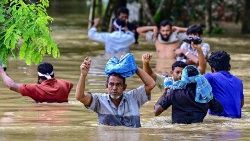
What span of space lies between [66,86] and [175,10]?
15.5m

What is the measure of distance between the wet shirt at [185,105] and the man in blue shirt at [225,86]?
1.30ft

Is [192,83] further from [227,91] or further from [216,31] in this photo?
[216,31]

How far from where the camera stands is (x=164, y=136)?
34.7 ft

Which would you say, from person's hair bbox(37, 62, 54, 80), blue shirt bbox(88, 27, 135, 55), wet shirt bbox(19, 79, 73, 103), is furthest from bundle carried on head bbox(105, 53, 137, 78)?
blue shirt bbox(88, 27, 135, 55)

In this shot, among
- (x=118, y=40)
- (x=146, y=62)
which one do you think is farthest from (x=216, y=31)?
(x=146, y=62)

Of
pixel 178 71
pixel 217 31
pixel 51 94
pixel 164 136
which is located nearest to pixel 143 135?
pixel 164 136

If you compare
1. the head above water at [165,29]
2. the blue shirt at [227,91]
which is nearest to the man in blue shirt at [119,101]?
the blue shirt at [227,91]

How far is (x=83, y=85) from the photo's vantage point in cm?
1038

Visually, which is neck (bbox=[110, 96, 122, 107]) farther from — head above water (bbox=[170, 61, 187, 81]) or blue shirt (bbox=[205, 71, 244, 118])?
blue shirt (bbox=[205, 71, 244, 118])

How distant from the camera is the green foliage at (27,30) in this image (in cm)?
1051

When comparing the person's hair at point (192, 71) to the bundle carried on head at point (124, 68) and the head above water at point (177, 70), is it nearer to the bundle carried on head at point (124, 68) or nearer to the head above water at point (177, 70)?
the head above water at point (177, 70)

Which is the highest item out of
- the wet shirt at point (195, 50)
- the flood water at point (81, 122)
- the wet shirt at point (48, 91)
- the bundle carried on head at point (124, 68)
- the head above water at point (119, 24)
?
the bundle carried on head at point (124, 68)

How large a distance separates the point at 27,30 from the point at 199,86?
2.16m

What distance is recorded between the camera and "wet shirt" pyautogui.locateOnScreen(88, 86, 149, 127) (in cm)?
1079
